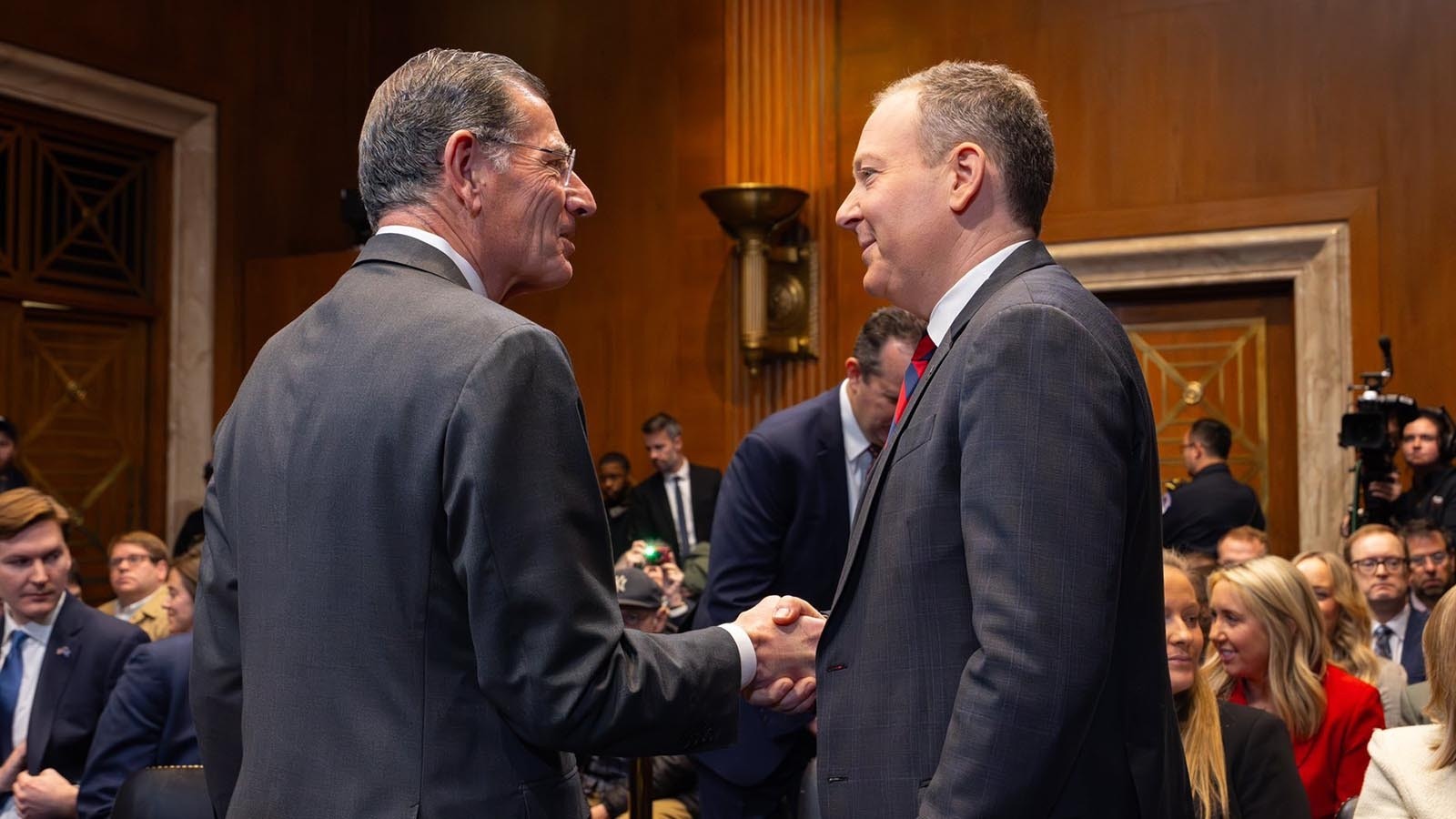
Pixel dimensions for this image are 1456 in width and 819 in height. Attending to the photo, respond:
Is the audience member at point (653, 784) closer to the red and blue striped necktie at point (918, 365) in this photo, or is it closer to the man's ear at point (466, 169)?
the red and blue striped necktie at point (918, 365)

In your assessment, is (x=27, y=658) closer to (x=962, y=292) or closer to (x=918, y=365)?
(x=918, y=365)

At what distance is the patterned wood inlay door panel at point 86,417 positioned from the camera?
8.39 m

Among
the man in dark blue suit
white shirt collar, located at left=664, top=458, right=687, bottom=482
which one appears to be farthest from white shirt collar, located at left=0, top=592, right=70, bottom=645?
white shirt collar, located at left=664, top=458, right=687, bottom=482

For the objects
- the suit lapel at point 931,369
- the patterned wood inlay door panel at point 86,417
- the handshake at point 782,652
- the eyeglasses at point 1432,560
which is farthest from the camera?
the patterned wood inlay door panel at point 86,417

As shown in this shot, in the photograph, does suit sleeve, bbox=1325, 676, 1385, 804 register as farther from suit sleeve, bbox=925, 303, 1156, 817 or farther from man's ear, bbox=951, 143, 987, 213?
man's ear, bbox=951, 143, 987, 213

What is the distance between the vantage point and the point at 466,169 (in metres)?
1.91

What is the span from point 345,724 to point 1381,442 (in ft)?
19.7

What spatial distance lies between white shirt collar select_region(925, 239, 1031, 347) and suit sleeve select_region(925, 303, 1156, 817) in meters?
0.18

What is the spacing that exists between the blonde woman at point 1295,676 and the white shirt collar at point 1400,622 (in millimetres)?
2161

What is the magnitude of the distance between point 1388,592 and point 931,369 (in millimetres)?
4392

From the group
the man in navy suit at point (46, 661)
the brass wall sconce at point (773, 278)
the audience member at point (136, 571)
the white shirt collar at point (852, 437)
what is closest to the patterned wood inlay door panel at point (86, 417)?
the audience member at point (136, 571)

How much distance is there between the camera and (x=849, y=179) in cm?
871

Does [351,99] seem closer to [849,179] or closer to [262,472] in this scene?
[849,179]

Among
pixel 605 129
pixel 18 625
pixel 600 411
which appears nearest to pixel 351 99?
pixel 605 129
